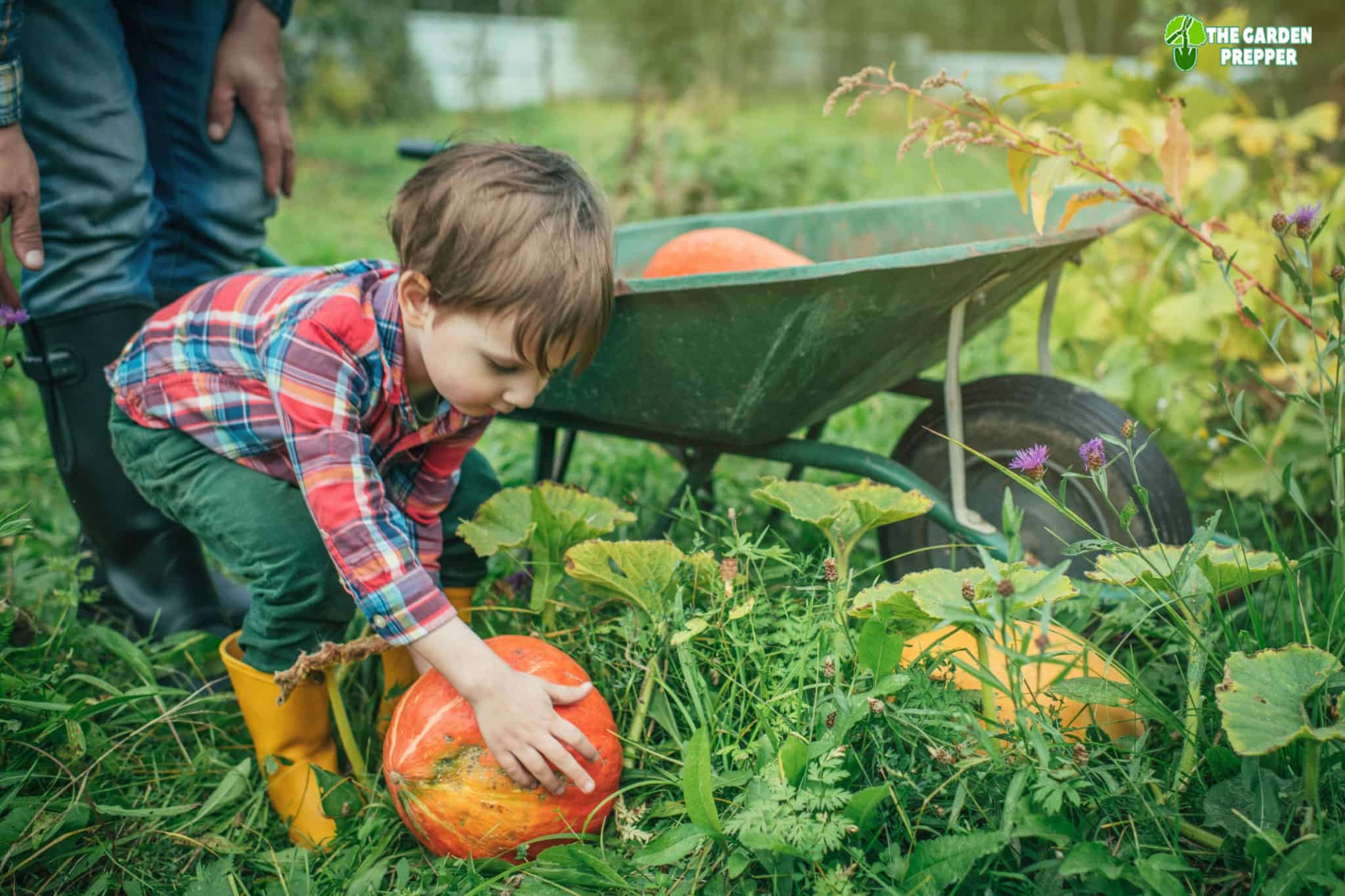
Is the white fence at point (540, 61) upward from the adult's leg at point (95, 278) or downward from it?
upward

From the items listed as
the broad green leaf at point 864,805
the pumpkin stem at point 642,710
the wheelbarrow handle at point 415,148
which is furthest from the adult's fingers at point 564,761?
the wheelbarrow handle at point 415,148

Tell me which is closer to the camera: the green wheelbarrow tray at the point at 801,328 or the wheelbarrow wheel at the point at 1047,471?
the green wheelbarrow tray at the point at 801,328

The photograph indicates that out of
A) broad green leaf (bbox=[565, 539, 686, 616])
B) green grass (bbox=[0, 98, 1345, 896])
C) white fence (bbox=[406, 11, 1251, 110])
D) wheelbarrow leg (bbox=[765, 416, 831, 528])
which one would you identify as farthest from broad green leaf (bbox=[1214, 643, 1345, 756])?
white fence (bbox=[406, 11, 1251, 110])

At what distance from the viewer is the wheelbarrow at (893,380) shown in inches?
58.8

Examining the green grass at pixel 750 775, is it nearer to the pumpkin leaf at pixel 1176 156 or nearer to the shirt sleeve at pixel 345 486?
the shirt sleeve at pixel 345 486

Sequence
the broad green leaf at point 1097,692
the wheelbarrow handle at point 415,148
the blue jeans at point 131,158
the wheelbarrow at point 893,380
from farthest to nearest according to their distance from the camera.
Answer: the wheelbarrow handle at point 415,148
the blue jeans at point 131,158
the wheelbarrow at point 893,380
the broad green leaf at point 1097,692

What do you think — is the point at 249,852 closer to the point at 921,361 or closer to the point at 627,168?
the point at 921,361

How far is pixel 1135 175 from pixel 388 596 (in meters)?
3.07

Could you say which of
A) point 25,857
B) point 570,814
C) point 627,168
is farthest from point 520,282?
point 627,168

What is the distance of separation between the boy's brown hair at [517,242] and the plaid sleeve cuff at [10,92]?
0.59 metres

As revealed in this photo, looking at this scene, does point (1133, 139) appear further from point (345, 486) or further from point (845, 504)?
point (345, 486)

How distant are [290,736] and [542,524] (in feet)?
1.71

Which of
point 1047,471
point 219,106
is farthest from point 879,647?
point 219,106

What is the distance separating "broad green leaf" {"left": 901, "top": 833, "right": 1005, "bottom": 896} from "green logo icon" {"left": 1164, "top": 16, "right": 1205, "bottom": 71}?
1388 mm
